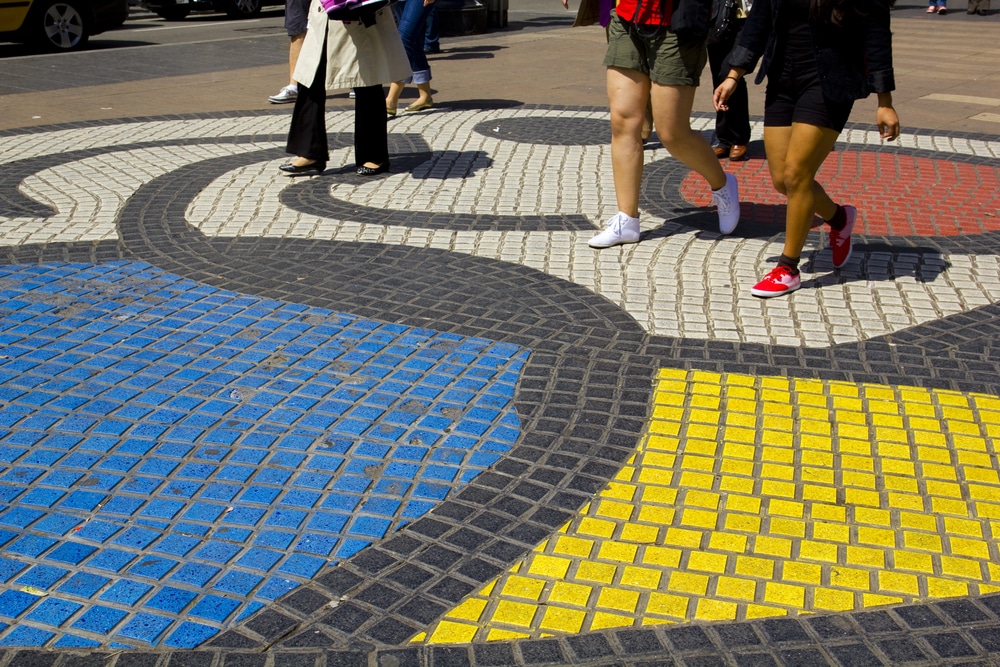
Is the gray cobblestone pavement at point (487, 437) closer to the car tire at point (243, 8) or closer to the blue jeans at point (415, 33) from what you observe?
the blue jeans at point (415, 33)

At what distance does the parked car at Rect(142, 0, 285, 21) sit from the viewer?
69.0 feet

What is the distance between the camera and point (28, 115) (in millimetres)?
9820

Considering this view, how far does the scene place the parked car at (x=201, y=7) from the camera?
21019mm

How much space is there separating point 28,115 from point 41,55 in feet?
17.5

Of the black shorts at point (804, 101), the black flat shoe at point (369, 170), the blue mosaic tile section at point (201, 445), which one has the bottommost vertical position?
the blue mosaic tile section at point (201, 445)

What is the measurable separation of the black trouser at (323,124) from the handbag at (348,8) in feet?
1.16

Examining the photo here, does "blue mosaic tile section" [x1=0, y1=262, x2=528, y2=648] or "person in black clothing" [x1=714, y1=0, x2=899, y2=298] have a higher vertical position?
"person in black clothing" [x1=714, y1=0, x2=899, y2=298]

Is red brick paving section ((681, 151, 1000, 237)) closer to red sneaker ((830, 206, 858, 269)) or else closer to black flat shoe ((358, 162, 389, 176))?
red sneaker ((830, 206, 858, 269))

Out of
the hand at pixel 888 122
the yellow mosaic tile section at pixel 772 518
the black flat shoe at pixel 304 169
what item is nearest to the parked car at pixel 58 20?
the black flat shoe at pixel 304 169

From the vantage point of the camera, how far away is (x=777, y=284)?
4.98 m

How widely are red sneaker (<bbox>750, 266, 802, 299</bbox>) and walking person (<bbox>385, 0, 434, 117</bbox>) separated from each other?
17.1 feet

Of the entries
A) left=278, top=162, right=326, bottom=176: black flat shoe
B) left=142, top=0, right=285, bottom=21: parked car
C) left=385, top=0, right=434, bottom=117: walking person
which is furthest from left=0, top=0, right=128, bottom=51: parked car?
left=278, top=162, right=326, bottom=176: black flat shoe

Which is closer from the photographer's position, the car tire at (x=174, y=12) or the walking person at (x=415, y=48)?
the walking person at (x=415, y=48)

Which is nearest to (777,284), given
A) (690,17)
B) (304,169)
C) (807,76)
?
(807,76)
